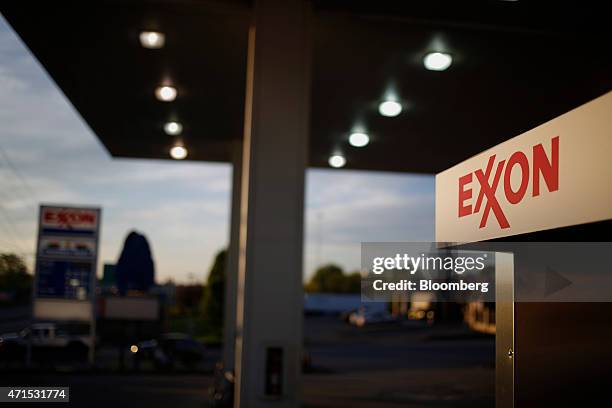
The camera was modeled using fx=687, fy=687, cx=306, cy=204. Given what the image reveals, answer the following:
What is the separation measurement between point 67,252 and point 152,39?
8927 millimetres

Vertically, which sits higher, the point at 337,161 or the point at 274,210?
the point at 337,161

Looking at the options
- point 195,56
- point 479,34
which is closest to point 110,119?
point 195,56

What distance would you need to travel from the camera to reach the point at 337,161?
16.0 m

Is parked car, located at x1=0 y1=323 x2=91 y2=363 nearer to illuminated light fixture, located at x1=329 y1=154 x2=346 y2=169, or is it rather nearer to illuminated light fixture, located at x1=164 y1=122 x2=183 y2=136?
illuminated light fixture, located at x1=164 y1=122 x2=183 y2=136

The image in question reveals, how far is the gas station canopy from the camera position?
7.49 m

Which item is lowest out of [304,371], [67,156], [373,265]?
[304,371]

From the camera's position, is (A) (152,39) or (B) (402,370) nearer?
(A) (152,39)

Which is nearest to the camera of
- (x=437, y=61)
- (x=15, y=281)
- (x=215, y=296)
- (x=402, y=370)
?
(x=437, y=61)

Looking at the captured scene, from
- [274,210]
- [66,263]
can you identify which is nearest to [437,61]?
[274,210]

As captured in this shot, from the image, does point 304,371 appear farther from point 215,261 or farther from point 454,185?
point 454,185

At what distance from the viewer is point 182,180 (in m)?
23.1

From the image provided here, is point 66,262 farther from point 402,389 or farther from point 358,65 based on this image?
point 358,65

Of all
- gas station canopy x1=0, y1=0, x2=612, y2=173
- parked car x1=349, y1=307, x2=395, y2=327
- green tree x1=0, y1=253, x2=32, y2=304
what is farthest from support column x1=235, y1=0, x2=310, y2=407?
parked car x1=349, y1=307, x2=395, y2=327

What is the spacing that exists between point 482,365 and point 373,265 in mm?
19643
